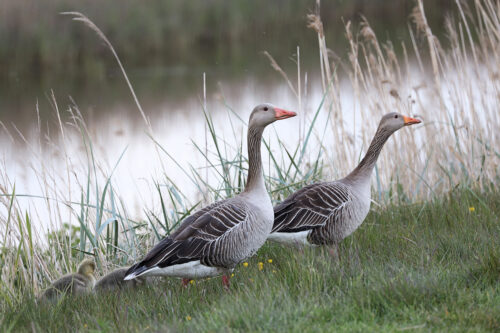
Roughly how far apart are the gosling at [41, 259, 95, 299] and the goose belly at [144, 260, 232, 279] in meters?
0.70

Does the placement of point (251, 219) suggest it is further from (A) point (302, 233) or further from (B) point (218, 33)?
(B) point (218, 33)

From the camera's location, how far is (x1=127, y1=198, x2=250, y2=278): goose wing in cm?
403

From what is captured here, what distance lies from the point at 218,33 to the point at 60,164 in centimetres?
780

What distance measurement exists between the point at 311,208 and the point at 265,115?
82 cm

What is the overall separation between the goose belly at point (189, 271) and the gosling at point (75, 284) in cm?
70

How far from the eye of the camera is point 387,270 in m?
3.92

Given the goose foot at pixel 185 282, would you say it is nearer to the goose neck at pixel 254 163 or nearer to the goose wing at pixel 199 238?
the goose wing at pixel 199 238


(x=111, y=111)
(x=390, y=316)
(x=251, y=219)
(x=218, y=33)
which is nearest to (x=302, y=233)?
(x=251, y=219)

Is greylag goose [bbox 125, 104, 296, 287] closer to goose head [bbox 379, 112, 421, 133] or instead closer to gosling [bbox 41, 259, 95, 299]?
gosling [bbox 41, 259, 95, 299]

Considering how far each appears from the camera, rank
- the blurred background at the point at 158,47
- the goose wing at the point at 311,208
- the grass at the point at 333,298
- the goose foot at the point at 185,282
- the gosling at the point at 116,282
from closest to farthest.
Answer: the grass at the point at 333,298 → the goose foot at the point at 185,282 → the gosling at the point at 116,282 → the goose wing at the point at 311,208 → the blurred background at the point at 158,47

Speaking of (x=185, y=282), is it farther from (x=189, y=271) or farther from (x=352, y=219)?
(x=352, y=219)

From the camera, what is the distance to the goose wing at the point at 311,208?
4680 mm

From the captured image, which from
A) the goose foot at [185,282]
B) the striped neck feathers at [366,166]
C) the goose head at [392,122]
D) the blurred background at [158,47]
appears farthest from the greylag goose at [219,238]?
the blurred background at [158,47]

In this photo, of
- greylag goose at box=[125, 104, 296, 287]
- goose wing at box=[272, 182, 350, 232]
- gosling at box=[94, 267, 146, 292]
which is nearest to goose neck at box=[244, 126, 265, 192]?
greylag goose at box=[125, 104, 296, 287]
